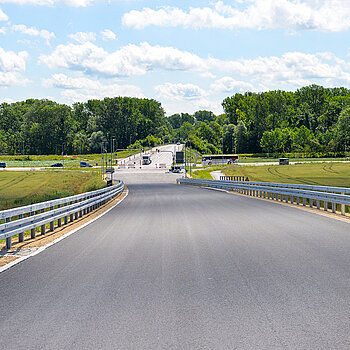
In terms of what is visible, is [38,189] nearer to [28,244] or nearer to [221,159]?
[28,244]

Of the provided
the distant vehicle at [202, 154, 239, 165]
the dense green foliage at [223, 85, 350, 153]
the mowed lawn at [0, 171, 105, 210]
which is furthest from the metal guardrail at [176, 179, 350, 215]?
the dense green foliage at [223, 85, 350, 153]

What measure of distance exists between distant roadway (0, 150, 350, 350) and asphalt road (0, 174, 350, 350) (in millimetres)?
15

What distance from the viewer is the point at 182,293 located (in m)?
6.57

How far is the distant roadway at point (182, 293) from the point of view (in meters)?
4.85

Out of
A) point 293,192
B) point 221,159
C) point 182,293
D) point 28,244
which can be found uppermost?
point 221,159

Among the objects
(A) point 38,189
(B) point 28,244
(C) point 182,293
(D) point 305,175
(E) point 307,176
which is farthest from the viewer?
(D) point 305,175

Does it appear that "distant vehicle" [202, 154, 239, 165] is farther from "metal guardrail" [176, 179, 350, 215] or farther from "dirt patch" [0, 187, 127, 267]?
"dirt patch" [0, 187, 127, 267]

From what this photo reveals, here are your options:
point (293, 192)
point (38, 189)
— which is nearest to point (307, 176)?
point (38, 189)

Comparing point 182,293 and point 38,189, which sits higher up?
point 182,293

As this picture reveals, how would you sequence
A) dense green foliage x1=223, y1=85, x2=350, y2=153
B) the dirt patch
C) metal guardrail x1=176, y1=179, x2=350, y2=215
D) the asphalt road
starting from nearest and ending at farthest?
1. the asphalt road
2. the dirt patch
3. metal guardrail x1=176, y1=179, x2=350, y2=215
4. dense green foliage x1=223, y1=85, x2=350, y2=153

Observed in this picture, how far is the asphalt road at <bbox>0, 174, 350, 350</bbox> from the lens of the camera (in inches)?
191

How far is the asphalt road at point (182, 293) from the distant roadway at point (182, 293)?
0.01m

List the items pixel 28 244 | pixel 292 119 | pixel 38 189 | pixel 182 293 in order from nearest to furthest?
pixel 182 293, pixel 28 244, pixel 38 189, pixel 292 119

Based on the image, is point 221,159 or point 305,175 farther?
point 221,159
